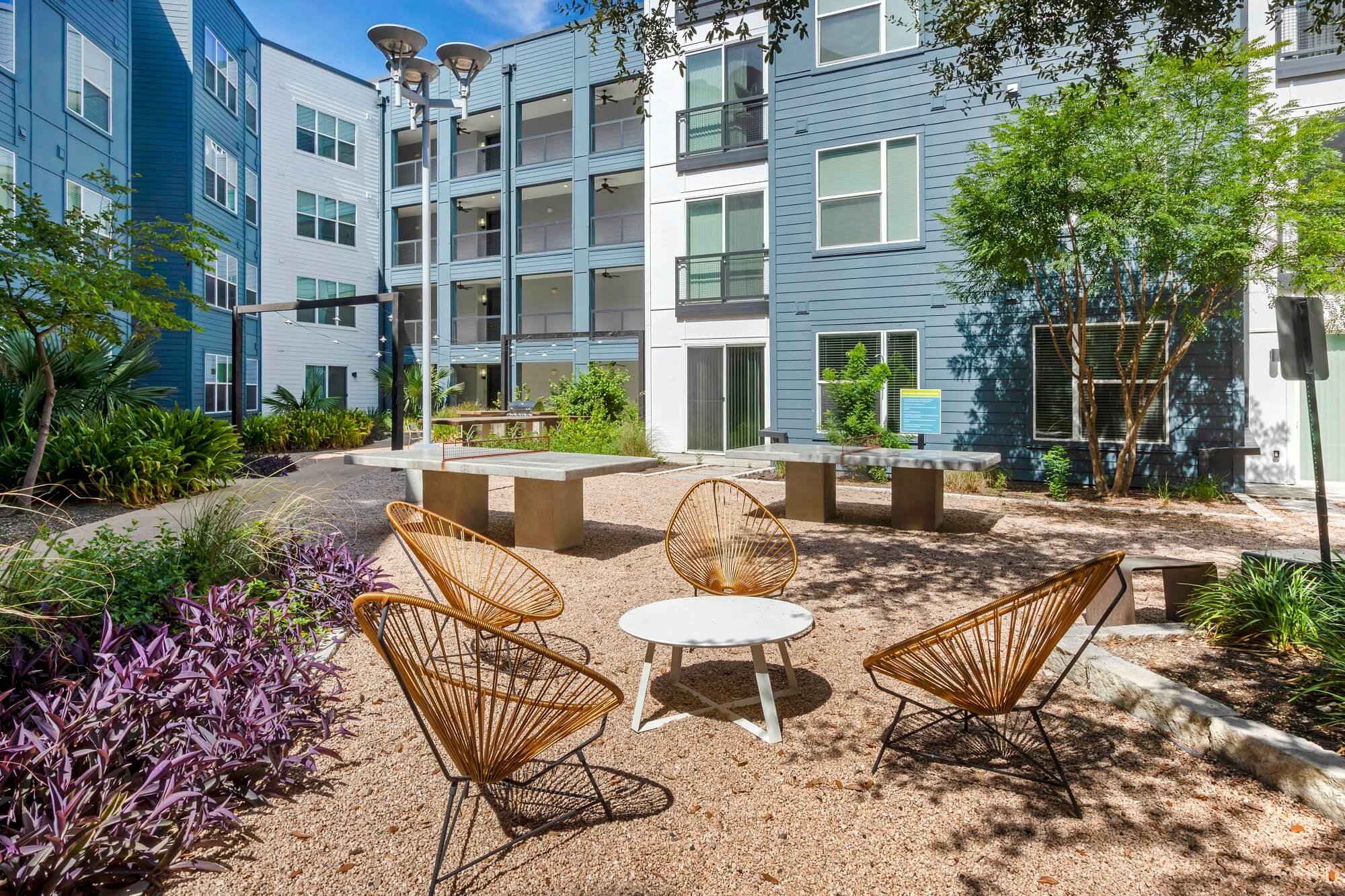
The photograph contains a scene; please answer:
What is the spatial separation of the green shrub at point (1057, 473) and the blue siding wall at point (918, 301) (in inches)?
29.4

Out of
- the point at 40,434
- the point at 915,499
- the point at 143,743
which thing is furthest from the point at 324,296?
the point at 143,743

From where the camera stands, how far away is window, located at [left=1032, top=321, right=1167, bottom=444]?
11469mm

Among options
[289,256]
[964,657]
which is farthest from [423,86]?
[289,256]

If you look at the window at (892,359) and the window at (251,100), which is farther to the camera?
the window at (251,100)

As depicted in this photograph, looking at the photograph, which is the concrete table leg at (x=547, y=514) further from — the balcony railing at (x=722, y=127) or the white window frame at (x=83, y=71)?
the white window frame at (x=83, y=71)

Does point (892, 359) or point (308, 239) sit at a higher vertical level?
point (308, 239)

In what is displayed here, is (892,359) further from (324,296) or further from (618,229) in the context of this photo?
(324,296)

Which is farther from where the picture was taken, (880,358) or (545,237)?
(545,237)

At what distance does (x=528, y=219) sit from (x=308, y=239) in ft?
22.2

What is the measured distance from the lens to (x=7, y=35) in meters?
12.7

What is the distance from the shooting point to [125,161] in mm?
16500

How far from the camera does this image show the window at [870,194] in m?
13.2

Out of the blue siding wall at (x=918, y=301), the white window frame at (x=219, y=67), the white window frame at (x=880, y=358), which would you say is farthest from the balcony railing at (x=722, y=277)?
the white window frame at (x=219, y=67)

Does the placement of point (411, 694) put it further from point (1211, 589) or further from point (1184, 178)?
point (1184, 178)
